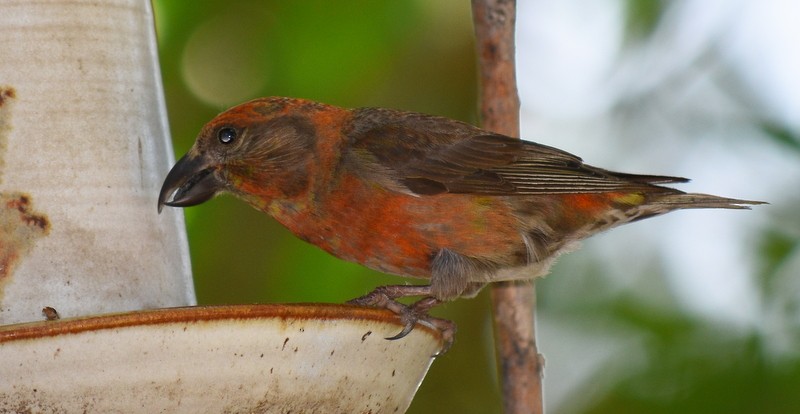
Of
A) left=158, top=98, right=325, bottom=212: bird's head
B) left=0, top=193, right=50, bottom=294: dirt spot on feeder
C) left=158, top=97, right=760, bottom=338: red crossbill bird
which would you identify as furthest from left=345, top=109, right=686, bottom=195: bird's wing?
left=0, top=193, right=50, bottom=294: dirt spot on feeder

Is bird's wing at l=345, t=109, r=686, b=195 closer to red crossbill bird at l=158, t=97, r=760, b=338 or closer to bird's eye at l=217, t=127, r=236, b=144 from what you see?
red crossbill bird at l=158, t=97, r=760, b=338

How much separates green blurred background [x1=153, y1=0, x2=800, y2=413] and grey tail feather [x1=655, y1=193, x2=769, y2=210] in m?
0.42

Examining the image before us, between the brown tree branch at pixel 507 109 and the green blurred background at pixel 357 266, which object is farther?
the green blurred background at pixel 357 266

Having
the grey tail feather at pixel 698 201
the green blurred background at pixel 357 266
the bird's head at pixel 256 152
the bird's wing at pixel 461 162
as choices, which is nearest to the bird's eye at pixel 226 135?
the bird's head at pixel 256 152

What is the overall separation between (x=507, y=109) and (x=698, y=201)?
0.97 m

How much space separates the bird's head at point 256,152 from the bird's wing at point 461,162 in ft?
0.68

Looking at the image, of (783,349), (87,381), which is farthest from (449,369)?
(87,381)

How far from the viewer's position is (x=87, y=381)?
202cm

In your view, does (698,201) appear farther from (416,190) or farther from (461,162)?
(416,190)

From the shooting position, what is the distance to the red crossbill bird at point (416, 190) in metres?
3.93

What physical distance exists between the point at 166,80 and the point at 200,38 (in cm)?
24

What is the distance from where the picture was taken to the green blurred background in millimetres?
4320

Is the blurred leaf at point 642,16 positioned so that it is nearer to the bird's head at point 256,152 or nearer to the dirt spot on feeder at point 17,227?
the bird's head at point 256,152

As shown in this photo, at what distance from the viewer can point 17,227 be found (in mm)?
2725
